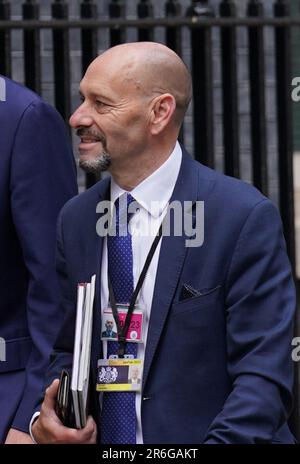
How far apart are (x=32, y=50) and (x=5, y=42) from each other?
0.16 meters

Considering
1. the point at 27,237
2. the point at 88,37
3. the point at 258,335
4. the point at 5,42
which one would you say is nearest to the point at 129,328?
the point at 258,335

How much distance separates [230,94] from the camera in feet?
22.9

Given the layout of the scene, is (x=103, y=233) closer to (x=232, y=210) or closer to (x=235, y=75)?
(x=232, y=210)

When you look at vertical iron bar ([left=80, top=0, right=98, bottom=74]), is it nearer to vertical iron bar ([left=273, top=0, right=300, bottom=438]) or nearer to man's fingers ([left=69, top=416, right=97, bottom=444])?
vertical iron bar ([left=273, top=0, right=300, bottom=438])

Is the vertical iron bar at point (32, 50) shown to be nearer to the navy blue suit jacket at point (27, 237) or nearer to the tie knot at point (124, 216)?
the navy blue suit jacket at point (27, 237)

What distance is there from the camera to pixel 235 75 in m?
6.96

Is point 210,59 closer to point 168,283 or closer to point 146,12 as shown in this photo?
point 146,12

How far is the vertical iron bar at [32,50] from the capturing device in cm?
678

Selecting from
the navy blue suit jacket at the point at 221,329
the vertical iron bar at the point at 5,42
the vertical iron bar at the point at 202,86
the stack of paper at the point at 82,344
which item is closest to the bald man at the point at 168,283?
the navy blue suit jacket at the point at 221,329

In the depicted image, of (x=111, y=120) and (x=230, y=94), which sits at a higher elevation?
(x=111, y=120)

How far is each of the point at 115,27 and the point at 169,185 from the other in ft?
8.66

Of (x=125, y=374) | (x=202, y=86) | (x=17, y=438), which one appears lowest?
(x=17, y=438)

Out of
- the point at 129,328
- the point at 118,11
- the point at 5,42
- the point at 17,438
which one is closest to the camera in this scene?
the point at 129,328
